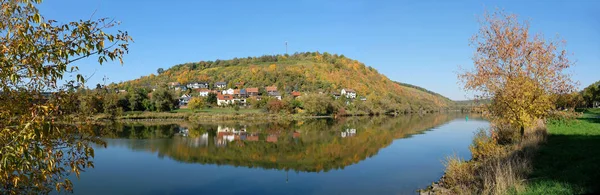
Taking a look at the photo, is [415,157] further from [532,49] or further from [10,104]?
[10,104]

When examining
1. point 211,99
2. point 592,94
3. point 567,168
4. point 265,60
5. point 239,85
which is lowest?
point 567,168

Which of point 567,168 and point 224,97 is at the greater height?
point 224,97

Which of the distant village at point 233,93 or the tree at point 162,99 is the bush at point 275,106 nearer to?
the distant village at point 233,93

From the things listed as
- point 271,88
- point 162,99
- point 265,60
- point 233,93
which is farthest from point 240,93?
point 265,60

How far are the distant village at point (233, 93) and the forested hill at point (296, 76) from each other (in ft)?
9.60

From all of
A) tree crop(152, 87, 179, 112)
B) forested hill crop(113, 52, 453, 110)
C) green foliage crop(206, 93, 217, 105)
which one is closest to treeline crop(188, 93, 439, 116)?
green foliage crop(206, 93, 217, 105)

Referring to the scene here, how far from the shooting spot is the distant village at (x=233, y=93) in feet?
335

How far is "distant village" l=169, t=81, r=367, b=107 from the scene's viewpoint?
102188mm

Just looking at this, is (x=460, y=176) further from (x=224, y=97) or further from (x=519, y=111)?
(x=224, y=97)

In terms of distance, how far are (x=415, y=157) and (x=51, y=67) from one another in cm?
2113

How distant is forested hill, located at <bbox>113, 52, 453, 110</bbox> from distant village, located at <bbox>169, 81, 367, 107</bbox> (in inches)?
115

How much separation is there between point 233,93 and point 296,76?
27097mm

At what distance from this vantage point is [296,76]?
132m

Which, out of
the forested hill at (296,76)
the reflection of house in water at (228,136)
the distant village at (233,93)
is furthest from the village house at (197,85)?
the reflection of house in water at (228,136)
